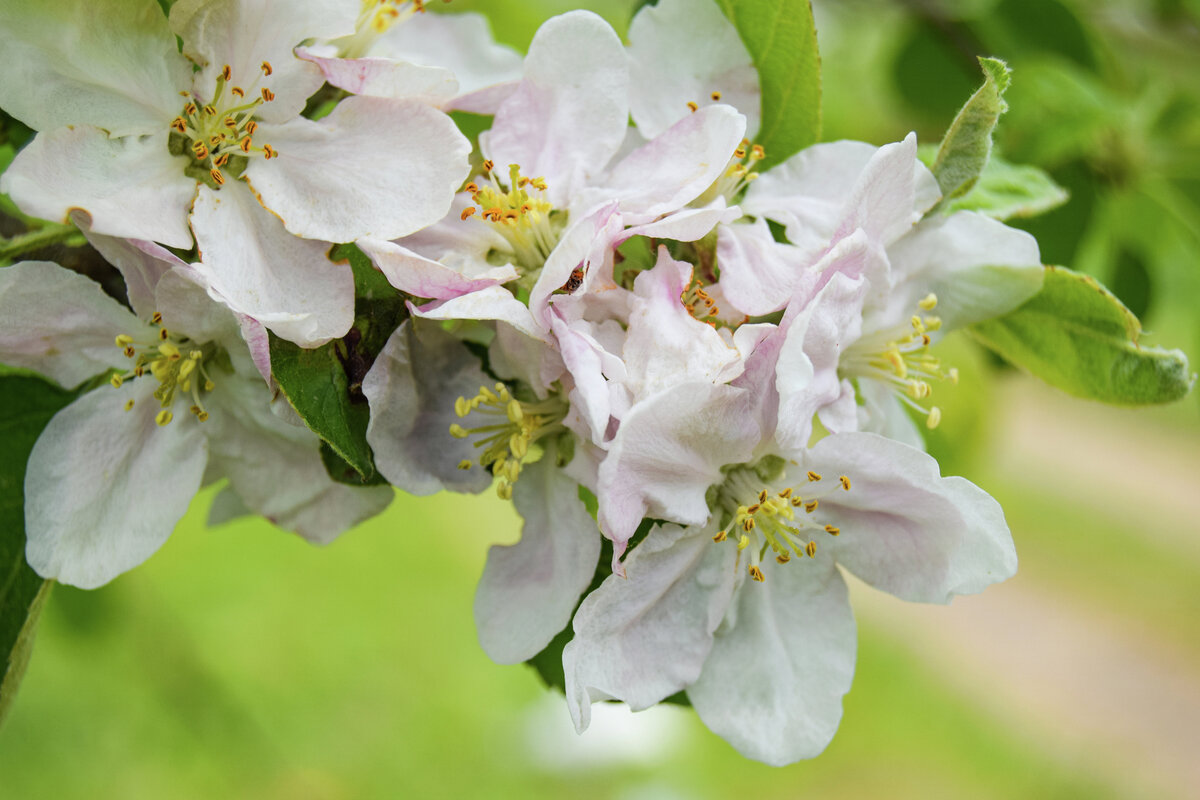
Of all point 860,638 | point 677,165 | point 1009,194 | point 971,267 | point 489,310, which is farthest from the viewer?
point 860,638


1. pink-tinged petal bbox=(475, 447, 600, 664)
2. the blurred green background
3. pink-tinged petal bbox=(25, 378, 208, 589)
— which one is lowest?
the blurred green background

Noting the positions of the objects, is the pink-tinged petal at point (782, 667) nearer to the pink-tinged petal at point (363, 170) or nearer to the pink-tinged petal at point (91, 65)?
the pink-tinged petal at point (363, 170)

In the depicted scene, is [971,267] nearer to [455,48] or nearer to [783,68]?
[783,68]

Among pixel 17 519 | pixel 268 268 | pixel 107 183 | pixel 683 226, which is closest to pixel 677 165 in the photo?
pixel 683 226

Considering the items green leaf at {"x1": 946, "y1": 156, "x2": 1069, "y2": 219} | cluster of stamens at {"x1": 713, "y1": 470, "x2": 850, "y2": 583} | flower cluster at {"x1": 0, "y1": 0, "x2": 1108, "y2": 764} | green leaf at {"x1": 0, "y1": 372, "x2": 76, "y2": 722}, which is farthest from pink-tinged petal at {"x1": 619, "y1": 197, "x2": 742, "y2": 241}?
green leaf at {"x1": 0, "y1": 372, "x2": 76, "y2": 722}

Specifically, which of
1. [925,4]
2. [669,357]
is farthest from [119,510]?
[925,4]

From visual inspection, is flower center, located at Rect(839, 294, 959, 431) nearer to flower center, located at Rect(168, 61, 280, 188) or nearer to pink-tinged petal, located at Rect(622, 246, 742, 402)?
pink-tinged petal, located at Rect(622, 246, 742, 402)
